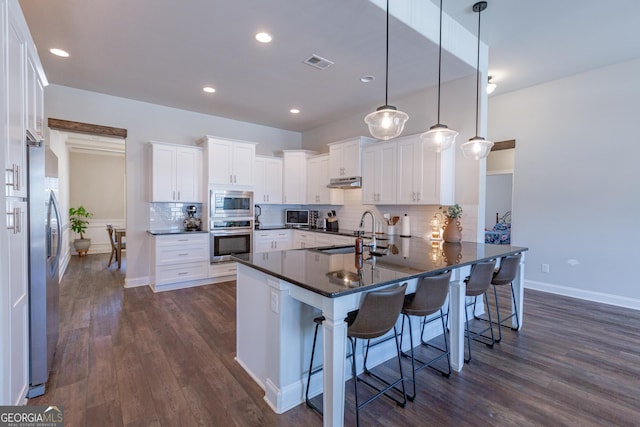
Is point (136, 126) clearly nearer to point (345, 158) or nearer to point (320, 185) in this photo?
point (320, 185)

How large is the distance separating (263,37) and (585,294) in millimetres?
5522

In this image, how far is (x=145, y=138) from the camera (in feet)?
16.5

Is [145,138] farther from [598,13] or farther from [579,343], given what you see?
[579,343]

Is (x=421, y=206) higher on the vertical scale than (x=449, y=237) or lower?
higher

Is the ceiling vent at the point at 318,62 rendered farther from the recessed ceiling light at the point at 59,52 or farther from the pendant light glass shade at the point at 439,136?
the recessed ceiling light at the point at 59,52

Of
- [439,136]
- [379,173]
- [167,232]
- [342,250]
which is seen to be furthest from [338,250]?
[167,232]

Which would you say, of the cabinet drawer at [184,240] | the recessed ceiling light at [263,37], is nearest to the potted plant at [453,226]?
the recessed ceiling light at [263,37]

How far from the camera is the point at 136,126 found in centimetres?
495

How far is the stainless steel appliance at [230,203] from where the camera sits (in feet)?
16.8

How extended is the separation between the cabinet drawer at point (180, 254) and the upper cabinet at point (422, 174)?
331 cm

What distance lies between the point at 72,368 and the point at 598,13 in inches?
230

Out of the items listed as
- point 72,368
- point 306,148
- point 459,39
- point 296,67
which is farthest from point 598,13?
point 72,368

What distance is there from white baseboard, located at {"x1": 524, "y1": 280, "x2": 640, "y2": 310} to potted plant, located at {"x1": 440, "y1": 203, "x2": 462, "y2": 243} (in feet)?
A: 7.57

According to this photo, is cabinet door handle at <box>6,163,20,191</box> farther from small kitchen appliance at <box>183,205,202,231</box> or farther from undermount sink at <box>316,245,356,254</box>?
small kitchen appliance at <box>183,205,202,231</box>
